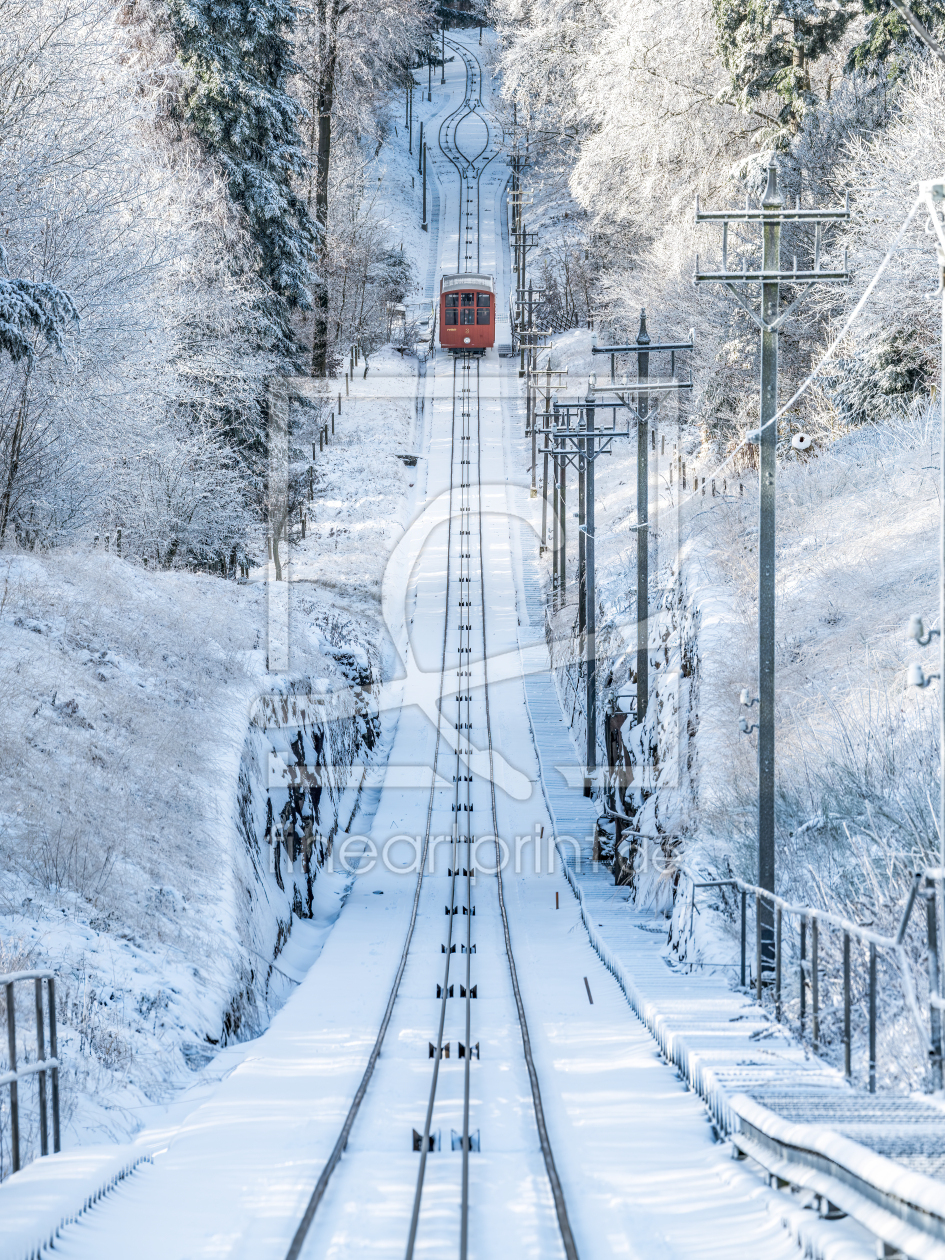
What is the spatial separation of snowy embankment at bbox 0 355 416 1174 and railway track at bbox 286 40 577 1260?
1.94m

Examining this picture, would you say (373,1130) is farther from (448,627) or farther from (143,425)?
(448,627)

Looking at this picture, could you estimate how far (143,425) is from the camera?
29562 mm

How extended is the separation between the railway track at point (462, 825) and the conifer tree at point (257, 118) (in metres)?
10.6

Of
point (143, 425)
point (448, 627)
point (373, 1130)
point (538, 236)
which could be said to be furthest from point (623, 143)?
point (538, 236)

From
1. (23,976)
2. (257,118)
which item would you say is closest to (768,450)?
(23,976)

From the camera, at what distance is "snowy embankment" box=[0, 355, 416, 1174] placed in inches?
458

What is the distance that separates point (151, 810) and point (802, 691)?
9903 mm

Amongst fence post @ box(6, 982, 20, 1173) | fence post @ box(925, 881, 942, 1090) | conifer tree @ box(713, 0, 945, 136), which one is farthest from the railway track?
conifer tree @ box(713, 0, 945, 136)

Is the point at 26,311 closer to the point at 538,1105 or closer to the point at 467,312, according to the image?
the point at 538,1105

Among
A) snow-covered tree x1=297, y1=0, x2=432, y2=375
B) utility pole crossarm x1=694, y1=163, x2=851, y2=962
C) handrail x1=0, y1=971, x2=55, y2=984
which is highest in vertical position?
snow-covered tree x1=297, y1=0, x2=432, y2=375

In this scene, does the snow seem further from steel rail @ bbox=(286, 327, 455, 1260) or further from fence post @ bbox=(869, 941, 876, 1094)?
fence post @ bbox=(869, 941, 876, 1094)

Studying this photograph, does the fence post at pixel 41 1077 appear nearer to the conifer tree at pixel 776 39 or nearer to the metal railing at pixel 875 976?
the metal railing at pixel 875 976

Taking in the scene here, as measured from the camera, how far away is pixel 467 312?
213ft

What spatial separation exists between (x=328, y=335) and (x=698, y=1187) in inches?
2039
